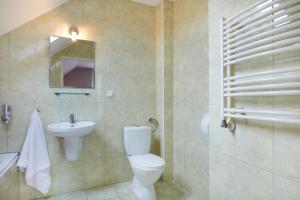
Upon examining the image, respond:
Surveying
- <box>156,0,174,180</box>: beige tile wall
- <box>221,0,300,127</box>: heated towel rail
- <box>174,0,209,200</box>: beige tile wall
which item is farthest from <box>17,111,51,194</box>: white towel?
<box>221,0,300,127</box>: heated towel rail

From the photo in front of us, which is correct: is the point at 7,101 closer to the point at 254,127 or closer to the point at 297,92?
the point at 254,127

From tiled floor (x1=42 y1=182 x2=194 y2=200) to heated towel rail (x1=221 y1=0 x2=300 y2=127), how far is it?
1.46m

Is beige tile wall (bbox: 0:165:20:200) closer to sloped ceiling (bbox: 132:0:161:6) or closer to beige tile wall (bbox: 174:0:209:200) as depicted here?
beige tile wall (bbox: 174:0:209:200)

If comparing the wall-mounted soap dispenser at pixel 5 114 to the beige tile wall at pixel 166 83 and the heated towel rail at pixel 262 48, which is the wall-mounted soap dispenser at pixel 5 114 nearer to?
the beige tile wall at pixel 166 83

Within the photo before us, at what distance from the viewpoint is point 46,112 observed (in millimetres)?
2133

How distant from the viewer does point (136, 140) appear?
2346 mm

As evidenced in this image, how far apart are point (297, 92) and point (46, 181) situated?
2382mm

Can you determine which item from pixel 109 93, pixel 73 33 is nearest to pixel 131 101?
pixel 109 93

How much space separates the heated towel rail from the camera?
0.82 meters

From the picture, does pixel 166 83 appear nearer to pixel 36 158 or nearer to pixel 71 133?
pixel 71 133

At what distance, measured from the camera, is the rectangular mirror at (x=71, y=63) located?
2164 mm

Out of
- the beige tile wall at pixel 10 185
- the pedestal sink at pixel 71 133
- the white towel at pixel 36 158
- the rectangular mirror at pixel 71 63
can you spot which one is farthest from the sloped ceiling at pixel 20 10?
the beige tile wall at pixel 10 185

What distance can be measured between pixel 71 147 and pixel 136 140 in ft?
2.55

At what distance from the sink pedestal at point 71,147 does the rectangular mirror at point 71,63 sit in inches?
25.6
